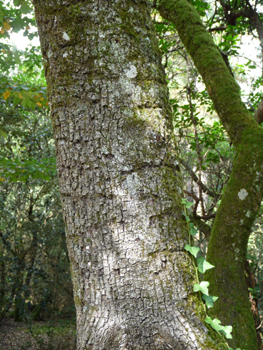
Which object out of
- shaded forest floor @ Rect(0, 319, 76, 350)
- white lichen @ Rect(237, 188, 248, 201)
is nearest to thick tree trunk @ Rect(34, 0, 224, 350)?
white lichen @ Rect(237, 188, 248, 201)

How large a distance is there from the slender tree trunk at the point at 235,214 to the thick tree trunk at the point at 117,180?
4.25ft

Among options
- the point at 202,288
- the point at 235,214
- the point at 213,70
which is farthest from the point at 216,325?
the point at 213,70

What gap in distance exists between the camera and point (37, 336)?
629 centimetres

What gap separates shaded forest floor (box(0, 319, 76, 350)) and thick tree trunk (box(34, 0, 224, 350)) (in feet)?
19.1

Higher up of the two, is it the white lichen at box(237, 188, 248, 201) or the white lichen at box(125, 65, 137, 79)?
the white lichen at box(237, 188, 248, 201)

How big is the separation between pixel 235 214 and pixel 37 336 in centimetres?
592

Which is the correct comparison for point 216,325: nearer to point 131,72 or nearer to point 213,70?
point 131,72

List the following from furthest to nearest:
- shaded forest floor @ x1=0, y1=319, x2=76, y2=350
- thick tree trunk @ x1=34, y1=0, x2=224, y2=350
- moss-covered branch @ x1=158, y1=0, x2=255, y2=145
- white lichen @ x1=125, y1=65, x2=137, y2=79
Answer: shaded forest floor @ x1=0, y1=319, x2=76, y2=350
moss-covered branch @ x1=158, y1=0, x2=255, y2=145
white lichen @ x1=125, y1=65, x2=137, y2=79
thick tree trunk @ x1=34, y1=0, x2=224, y2=350

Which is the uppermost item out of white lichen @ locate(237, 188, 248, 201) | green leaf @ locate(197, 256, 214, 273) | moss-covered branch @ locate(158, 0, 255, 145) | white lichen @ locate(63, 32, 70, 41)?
moss-covered branch @ locate(158, 0, 255, 145)

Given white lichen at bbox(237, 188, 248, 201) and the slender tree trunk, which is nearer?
the slender tree trunk

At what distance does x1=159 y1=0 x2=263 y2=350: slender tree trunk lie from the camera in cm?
206

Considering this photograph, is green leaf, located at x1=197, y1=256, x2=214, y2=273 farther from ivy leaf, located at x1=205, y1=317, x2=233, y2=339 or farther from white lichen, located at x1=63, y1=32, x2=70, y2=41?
white lichen, located at x1=63, y1=32, x2=70, y2=41

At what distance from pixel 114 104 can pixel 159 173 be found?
291 mm

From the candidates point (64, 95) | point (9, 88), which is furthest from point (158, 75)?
point (9, 88)
